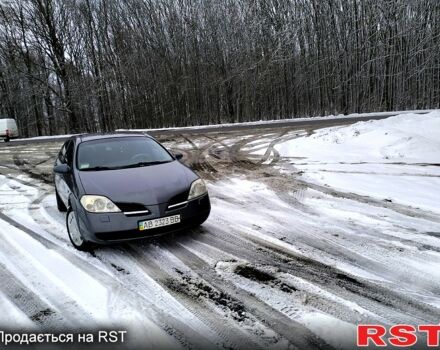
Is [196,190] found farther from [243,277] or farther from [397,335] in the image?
[397,335]

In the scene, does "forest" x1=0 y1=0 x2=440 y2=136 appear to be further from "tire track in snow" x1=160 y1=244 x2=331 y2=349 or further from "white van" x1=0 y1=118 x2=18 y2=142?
"tire track in snow" x1=160 y1=244 x2=331 y2=349

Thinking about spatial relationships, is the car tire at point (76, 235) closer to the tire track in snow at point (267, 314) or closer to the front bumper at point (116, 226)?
the front bumper at point (116, 226)

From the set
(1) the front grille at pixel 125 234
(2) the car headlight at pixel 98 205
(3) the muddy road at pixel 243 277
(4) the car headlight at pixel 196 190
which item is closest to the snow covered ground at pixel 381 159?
(3) the muddy road at pixel 243 277

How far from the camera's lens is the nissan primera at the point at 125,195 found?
425 cm

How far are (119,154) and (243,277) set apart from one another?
2899 mm

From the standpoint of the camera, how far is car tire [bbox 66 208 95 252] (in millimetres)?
4605

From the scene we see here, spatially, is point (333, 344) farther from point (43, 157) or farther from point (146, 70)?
point (146, 70)

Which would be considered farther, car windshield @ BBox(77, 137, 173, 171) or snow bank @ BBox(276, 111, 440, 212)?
snow bank @ BBox(276, 111, 440, 212)

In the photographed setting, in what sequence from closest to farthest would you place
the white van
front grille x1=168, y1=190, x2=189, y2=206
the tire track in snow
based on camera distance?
1. the tire track in snow
2. front grille x1=168, y1=190, x2=189, y2=206
3. the white van

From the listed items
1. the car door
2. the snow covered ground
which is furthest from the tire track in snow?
the snow covered ground

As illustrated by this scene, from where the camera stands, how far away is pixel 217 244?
15.6 feet

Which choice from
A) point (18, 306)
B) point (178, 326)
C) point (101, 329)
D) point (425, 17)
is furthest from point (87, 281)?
point (425, 17)

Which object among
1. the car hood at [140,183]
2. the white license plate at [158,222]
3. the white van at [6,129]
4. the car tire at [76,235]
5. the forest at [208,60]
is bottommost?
the car tire at [76,235]

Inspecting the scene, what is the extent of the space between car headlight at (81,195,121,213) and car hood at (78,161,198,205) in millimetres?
61
